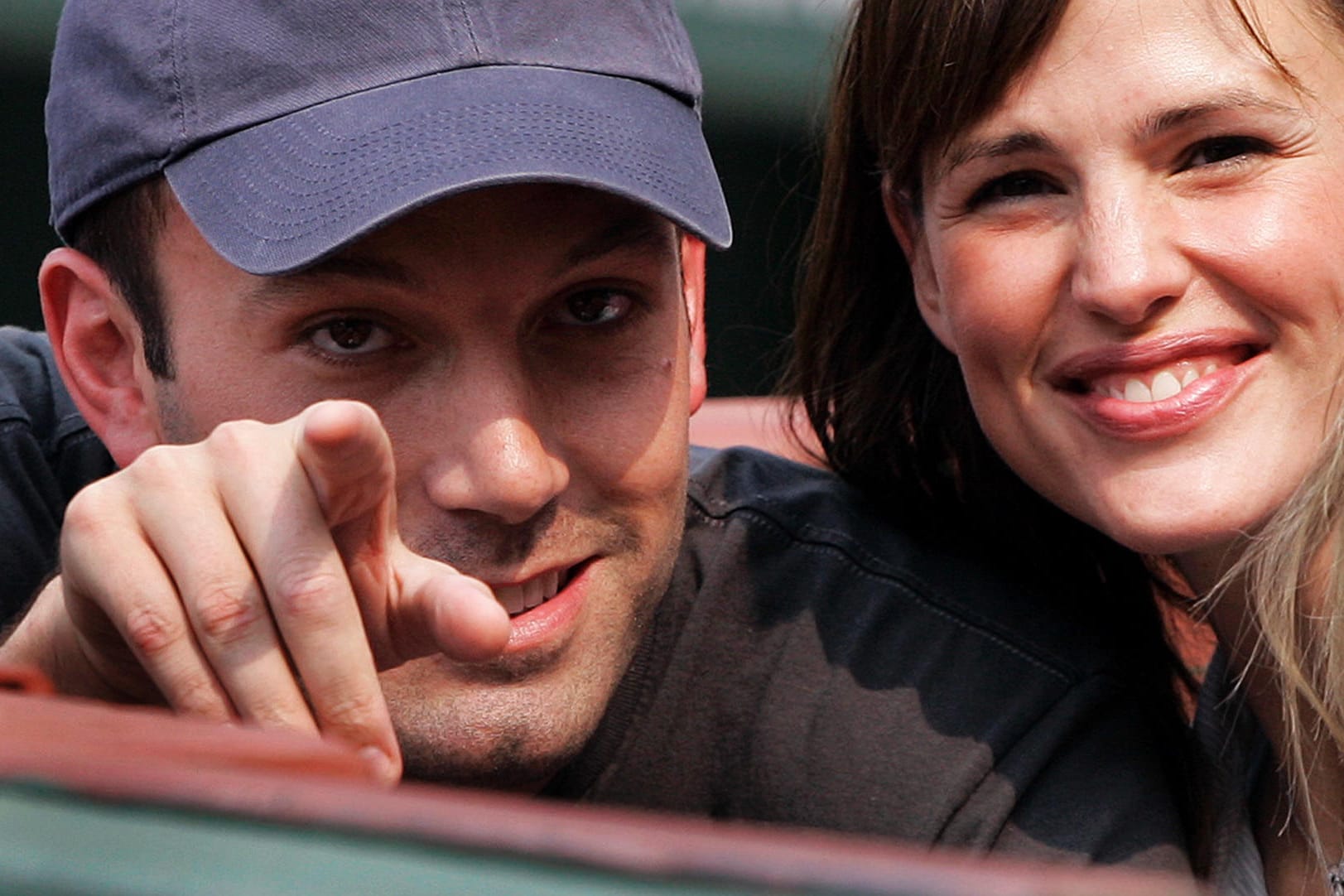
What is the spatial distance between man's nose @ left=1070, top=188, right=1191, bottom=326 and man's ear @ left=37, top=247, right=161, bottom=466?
1111 mm

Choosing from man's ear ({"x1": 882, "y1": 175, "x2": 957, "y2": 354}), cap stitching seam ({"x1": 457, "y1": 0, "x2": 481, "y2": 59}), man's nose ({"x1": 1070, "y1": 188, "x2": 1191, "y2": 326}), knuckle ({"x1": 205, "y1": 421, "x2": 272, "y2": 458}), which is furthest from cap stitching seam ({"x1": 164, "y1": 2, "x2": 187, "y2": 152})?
man's nose ({"x1": 1070, "y1": 188, "x2": 1191, "y2": 326})

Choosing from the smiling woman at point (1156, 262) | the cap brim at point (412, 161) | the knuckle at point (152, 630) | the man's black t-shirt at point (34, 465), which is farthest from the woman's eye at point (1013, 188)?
the man's black t-shirt at point (34, 465)

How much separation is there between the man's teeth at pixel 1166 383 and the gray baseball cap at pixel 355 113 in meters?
0.51

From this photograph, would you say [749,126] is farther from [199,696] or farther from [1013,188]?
[199,696]

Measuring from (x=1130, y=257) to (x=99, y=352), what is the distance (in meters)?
1.24

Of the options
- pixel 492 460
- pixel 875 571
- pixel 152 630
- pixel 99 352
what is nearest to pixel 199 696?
pixel 152 630

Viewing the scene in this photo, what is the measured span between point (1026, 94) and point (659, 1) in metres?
0.48

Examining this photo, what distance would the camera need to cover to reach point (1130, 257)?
1885mm

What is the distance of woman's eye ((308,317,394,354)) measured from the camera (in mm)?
1861

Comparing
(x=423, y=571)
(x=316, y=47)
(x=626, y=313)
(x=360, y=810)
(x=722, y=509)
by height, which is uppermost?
(x=360, y=810)

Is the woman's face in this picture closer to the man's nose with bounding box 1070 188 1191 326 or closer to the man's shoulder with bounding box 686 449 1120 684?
the man's nose with bounding box 1070 188 1191 326

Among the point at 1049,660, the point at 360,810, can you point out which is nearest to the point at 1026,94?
the point at 1049,660

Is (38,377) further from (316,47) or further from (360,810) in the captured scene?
(360,810)

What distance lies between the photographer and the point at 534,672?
1.94m
